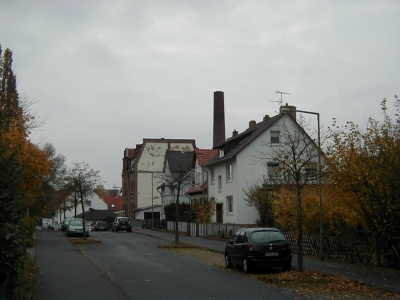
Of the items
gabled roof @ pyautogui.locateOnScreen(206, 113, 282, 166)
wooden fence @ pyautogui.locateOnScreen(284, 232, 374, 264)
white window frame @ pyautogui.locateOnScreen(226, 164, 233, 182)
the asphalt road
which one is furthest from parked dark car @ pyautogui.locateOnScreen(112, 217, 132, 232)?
wooden fence @ pyautogui.locateOnScreen(284, 232, 374, 264)

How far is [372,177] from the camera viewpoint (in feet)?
63.5

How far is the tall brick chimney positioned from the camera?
5884 centimetres

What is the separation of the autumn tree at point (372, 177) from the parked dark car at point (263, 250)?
3350mm

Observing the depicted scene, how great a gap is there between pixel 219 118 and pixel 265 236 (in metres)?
40.8

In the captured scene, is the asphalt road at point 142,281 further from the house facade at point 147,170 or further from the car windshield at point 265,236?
the house facade at point 147,170

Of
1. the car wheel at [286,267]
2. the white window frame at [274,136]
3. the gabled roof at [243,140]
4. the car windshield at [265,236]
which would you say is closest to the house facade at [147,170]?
the gabled roof at [243,140]

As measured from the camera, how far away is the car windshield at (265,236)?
1881 centimetres

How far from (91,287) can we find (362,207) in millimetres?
10416

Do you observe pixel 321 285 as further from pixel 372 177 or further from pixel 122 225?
pixel 122 225

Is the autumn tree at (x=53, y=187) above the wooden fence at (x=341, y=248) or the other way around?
above

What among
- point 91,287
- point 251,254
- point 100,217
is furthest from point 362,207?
point 100,217

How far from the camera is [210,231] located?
42406 mm

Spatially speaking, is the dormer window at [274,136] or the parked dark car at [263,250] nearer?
the parked dark car at [263,250]

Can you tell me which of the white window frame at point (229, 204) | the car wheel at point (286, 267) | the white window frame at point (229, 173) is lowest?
the car wheel at point (286, 267)
